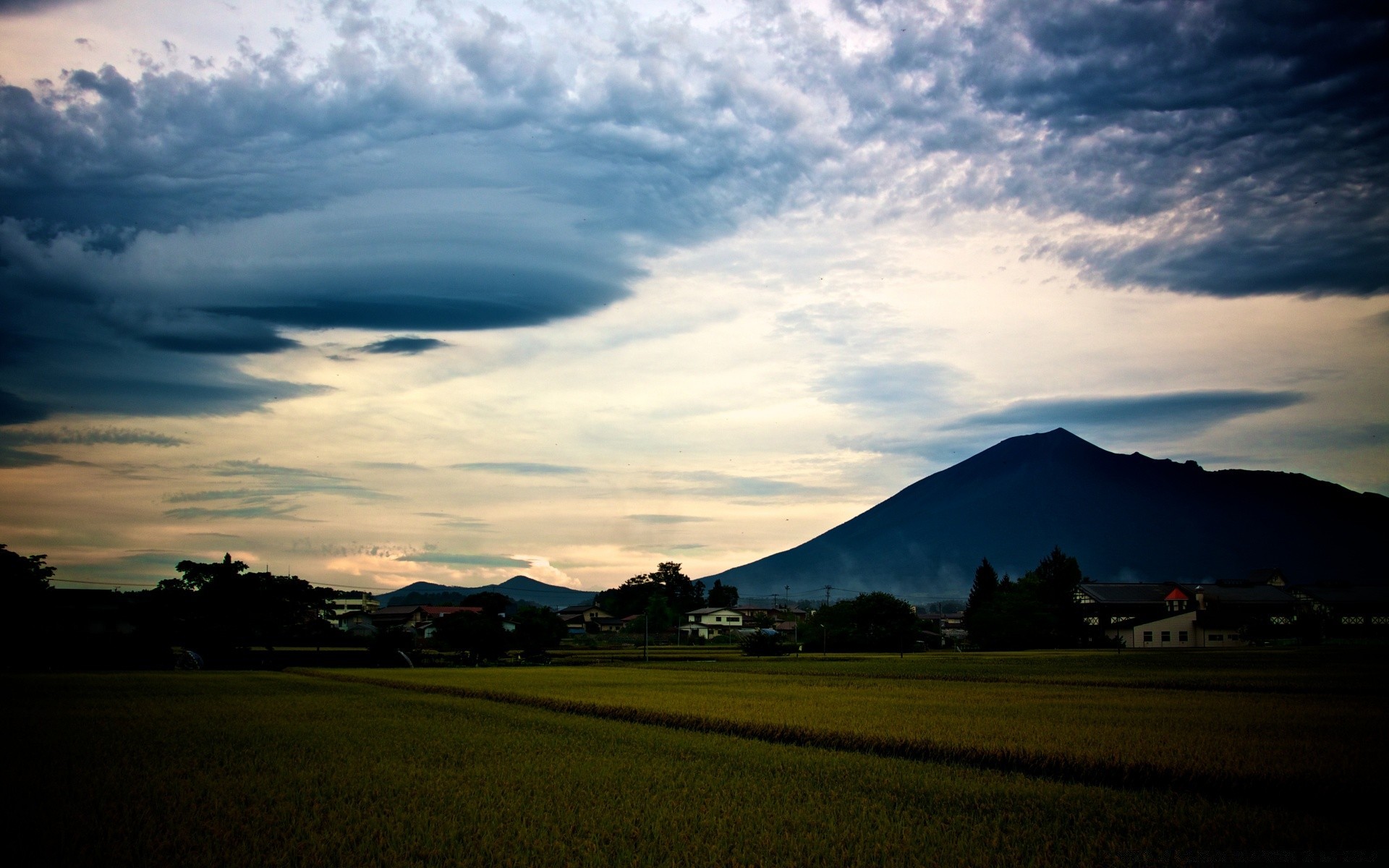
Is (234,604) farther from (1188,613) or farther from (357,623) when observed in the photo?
(1188,613)

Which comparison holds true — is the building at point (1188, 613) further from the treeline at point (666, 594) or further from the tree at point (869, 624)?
the treeline at point (666, 594)

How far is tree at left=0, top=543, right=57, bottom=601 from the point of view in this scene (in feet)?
200

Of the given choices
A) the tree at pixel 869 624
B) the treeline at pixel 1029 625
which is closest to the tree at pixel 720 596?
the tree at pixel 869 624

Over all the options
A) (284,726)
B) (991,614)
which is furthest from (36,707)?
(991,614)

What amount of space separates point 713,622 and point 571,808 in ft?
433

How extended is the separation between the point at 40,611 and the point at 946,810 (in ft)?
234

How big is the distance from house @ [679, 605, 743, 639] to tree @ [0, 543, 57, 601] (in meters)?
86.7

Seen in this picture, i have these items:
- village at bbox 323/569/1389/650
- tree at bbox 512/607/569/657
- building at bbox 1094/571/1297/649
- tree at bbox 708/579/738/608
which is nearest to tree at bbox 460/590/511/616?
village at bbox 323/569/1389/650

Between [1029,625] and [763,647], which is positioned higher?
[1029,625]

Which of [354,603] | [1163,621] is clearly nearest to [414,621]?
[354,603]

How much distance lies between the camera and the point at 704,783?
1291cm

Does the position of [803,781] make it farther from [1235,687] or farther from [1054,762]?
[1235,687]

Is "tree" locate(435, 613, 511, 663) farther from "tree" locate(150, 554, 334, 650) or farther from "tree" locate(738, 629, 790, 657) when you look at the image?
"tree" locate(738, 629, 790, 657)

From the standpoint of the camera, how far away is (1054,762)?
1390 cm
